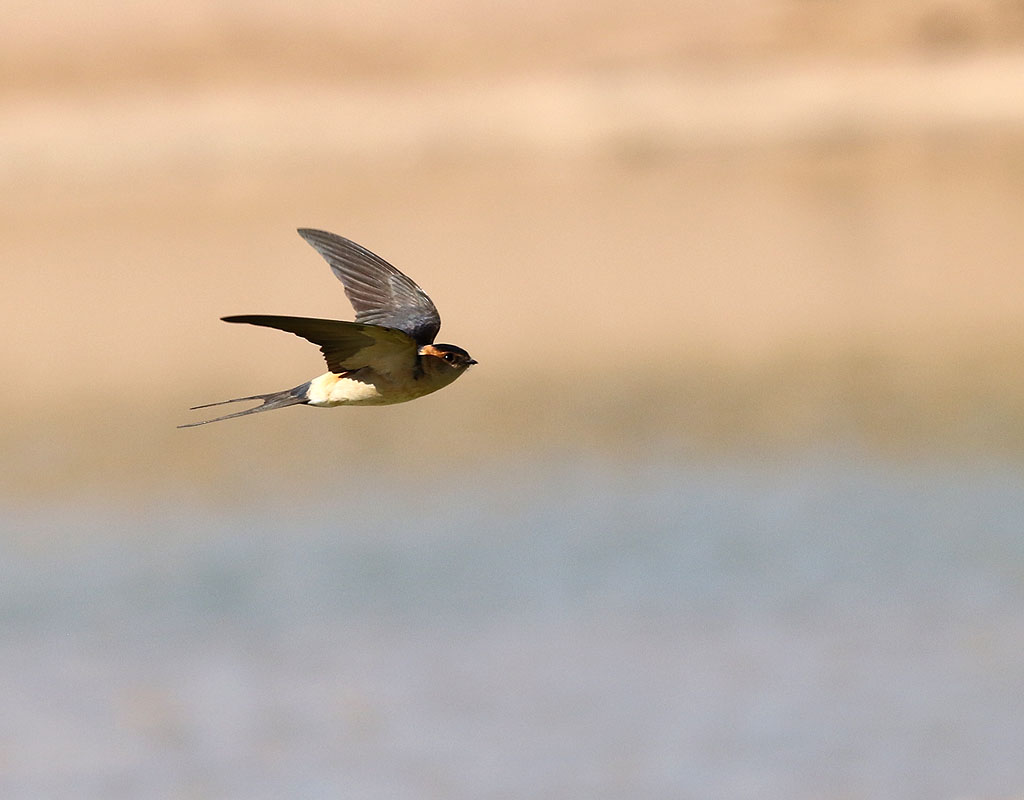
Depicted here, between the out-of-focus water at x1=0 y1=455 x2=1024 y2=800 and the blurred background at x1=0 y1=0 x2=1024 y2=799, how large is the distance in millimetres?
29

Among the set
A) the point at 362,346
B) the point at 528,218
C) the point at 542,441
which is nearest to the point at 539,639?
the point at 542,441

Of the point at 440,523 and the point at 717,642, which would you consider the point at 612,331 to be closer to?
the point at 440,523

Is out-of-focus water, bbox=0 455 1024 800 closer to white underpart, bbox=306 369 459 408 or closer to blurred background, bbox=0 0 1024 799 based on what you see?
blurred background, bbox=0 0 1024 799

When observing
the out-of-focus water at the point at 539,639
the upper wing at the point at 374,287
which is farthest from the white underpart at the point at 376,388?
the out-of-focus water at the point at 539,639

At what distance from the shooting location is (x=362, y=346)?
5395 millimetres

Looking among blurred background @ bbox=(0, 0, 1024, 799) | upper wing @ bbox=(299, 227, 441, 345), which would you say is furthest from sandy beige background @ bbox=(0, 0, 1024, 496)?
upper wing @ bbox=(299, 227, 441, 345)

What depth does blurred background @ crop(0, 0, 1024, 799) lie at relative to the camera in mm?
10398

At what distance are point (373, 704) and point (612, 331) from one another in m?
8.40

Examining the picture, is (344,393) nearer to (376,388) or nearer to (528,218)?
(376,388)

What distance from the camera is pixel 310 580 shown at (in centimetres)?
1242

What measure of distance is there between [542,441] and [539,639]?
13.2 ft

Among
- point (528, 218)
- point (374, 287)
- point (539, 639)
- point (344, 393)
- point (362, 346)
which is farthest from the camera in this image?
point (528, 218)

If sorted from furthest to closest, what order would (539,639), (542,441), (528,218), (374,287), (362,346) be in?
(528,218) → (542,441) → (539,639) → (374,287) → (362,346)

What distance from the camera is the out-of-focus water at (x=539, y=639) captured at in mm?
10000
